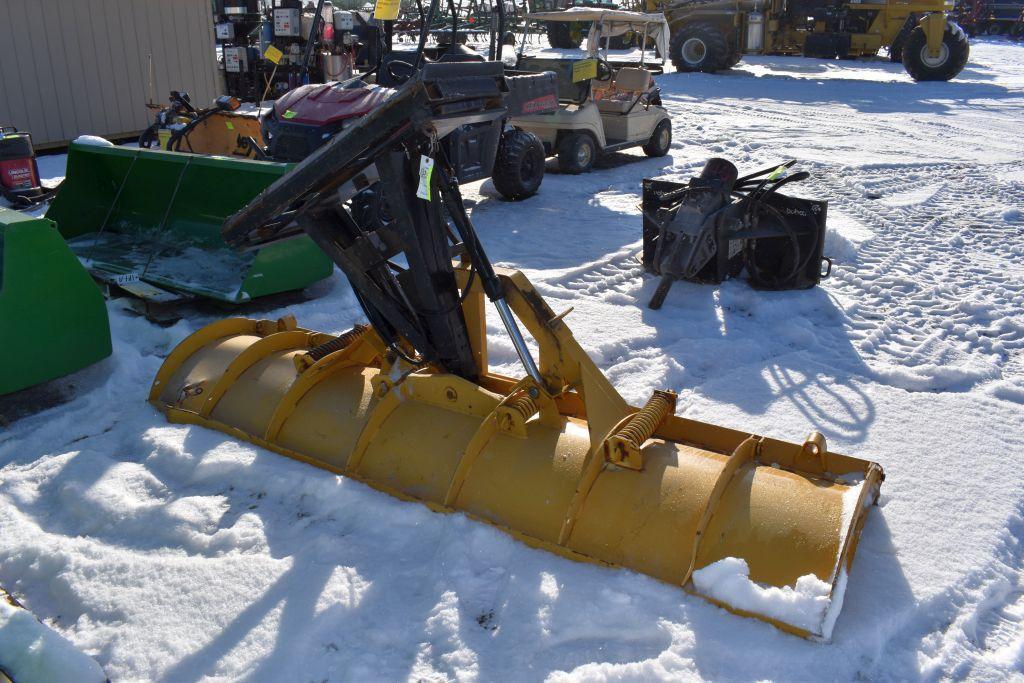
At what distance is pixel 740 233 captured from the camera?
18.5ft

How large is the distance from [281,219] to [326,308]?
A: 2.10m

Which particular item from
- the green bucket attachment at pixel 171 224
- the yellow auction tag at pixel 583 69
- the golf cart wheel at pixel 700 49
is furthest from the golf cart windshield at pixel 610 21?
the golf cart wheel at pixel 700 49

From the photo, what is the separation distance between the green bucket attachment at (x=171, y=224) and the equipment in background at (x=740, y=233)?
233cm

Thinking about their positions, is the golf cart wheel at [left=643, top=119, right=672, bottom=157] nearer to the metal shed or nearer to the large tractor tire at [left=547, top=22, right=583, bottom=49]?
the metal shed

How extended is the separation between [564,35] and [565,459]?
899 inches

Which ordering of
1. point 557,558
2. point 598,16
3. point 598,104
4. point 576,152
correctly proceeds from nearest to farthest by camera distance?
1. point 557,558
2. point 576,152
3. point 598,16
4. point 598,104

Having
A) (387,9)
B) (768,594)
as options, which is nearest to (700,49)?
(387,9)

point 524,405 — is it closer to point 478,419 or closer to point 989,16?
point 478,419

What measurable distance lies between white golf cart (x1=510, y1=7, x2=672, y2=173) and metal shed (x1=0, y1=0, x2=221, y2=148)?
482 cm

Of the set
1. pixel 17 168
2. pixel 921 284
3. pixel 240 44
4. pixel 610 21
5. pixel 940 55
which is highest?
pixel 610 21

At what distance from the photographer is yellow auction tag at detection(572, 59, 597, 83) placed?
9.02 metres

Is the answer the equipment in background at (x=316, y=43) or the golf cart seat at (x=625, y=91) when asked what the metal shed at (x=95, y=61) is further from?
the golf cart seat at (x=625, y=91)

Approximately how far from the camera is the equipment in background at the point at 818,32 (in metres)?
17.8

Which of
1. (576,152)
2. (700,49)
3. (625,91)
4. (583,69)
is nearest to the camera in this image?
(583,69)
